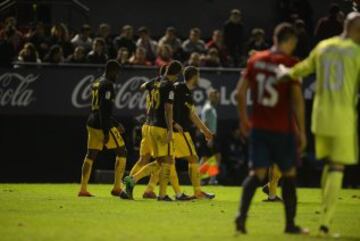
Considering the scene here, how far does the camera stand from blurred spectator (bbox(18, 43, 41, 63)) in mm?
26297

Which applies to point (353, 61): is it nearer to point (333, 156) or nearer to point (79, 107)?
point (333, 156)

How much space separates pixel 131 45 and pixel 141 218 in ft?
43.7

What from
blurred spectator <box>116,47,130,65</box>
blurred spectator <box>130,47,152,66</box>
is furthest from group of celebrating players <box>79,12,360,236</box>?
blurred spectator <box>130,47,152,66</box>

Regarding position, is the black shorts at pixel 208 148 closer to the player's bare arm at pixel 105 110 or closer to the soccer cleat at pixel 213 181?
the soccer cleat at pixel 213 181

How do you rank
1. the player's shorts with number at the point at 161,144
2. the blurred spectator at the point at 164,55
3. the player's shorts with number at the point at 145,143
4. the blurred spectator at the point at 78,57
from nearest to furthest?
the player's shorts with number at the point at 161,144 < the player's shorts with number at the point at 145,143 < the blurred spectator at the point at 78,57 < the blurred spectator at the point at 164,55

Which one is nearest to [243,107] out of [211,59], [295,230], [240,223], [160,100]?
[240,223]

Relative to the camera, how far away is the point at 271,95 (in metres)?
12.3

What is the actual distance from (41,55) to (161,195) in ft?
31.0

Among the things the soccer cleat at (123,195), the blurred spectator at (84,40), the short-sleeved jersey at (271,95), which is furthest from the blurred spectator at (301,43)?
the short-sleeved jersey at (271,95)

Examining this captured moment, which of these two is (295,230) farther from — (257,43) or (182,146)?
(257,43)

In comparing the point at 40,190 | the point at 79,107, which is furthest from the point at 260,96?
the point at 79,107

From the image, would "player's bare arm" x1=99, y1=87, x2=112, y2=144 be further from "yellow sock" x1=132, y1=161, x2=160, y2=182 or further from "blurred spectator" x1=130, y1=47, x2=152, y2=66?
"blurred spectator" x1=130, y1=47, x2=152, y2=66

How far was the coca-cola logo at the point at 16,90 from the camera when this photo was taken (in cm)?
2597

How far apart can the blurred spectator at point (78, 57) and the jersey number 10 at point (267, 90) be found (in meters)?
14.5
